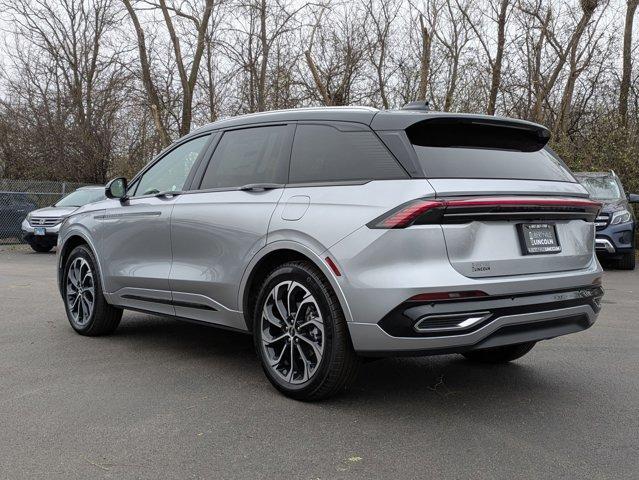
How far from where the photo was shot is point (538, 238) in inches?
146

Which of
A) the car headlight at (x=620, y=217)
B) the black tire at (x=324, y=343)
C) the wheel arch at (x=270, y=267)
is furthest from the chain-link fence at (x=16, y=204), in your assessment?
the black tire at (x=324, y=343)

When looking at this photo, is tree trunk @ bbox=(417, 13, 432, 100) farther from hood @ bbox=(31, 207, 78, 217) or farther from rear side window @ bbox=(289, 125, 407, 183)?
rear side window @ bbox=(289, 125, 407, 183)

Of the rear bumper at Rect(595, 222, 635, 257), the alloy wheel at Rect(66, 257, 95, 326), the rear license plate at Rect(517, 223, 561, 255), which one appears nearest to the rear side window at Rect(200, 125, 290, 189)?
the rear license plate at Rect(517, 223, 561, 255)

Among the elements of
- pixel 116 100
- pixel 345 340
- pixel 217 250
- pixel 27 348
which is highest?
pixel 116 100

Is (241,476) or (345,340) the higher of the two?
(345,340)

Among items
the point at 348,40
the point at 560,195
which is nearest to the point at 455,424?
the point at 560,195

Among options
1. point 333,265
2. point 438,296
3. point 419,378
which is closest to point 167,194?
point 333,265

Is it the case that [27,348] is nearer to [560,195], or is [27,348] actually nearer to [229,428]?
[229,428]

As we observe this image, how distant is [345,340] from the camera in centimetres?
361

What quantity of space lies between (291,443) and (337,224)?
119cm

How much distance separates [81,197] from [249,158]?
42.2 ft

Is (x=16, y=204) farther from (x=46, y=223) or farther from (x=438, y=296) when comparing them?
(x=438, y=296)

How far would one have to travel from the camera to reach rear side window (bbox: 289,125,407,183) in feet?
12.0

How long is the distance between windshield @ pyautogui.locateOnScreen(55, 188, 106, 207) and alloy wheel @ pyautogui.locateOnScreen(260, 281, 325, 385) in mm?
12919
